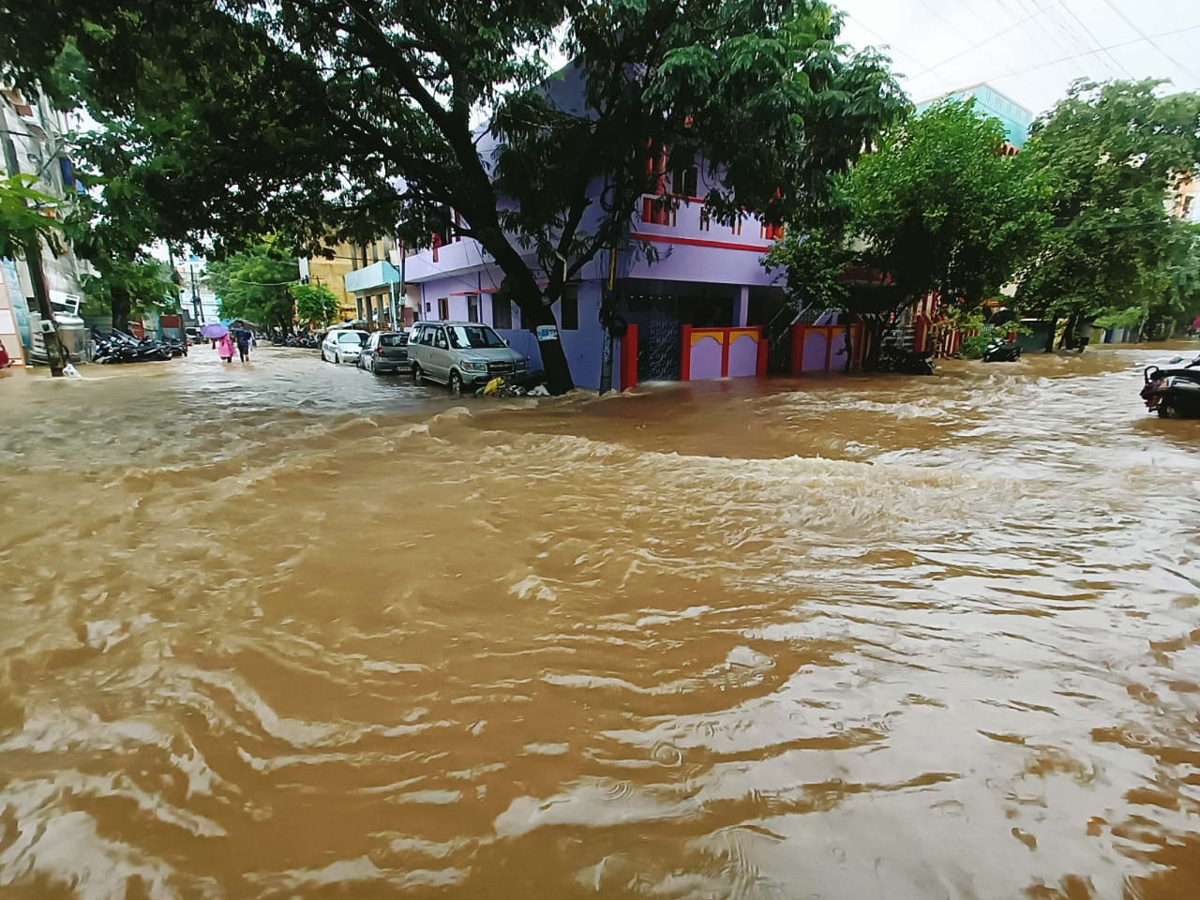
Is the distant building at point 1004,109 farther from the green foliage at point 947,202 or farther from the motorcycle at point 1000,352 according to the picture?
the green foliage at point 947,202

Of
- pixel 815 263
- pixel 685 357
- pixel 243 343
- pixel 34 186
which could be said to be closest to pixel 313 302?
pixel 243 343

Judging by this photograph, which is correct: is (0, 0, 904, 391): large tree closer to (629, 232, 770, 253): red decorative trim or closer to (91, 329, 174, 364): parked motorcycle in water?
(629, 232, 770, 253): red decorative trim

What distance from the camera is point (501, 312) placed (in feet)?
62.4

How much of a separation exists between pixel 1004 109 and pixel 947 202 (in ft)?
53.3

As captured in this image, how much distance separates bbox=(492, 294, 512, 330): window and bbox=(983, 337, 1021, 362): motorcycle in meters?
18.7

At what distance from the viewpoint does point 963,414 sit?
10906 millimetres

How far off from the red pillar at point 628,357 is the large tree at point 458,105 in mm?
1542

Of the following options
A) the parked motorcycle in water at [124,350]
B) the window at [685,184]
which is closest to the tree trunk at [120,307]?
the parked motorcycle in water at [124,350]

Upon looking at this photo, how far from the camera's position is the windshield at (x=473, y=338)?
14555 mm

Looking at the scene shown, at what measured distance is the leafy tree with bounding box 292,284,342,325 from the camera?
34.2m

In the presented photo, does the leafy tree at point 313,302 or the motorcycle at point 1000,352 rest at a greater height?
the leafy tree at point 313,302

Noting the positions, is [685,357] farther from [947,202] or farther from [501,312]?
[947,202]

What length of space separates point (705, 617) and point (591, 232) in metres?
12.5

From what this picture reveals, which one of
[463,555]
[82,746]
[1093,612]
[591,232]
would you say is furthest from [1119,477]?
[591,232]
